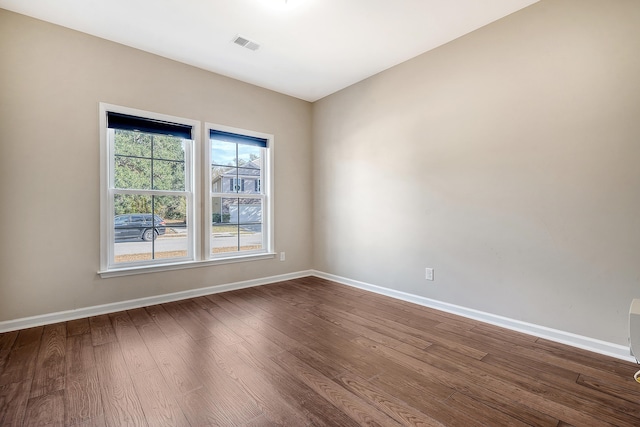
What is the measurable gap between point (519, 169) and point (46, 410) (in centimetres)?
362

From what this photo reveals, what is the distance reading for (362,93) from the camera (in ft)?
12.8

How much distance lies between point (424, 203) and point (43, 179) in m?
3.71

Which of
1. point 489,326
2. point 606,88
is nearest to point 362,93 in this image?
point 606,88

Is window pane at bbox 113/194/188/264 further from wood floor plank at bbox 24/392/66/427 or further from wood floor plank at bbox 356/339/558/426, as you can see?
wood floor plank at bbox 356/339/558/426

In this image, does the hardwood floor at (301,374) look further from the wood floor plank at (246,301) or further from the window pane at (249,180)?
the window pane at (249,180)

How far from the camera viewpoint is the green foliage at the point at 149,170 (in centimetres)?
313

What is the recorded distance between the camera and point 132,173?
319cm

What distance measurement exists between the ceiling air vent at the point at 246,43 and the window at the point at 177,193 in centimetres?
105

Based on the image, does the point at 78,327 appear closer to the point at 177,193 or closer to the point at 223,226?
the point at 177,193

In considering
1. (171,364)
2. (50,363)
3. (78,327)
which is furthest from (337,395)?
(78,327)

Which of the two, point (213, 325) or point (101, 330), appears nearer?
point (101, 330)

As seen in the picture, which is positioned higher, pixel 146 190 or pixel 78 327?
pixel 146 190

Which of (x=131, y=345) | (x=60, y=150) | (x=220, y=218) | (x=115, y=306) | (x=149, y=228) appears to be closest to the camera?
(x=131, y=345)

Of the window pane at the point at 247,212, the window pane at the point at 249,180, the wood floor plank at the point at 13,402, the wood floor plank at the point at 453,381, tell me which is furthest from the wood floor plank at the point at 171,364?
the window pane at the point at 249,180
